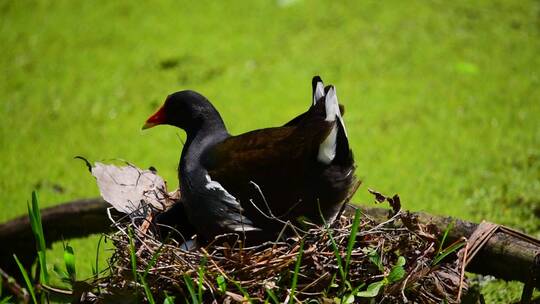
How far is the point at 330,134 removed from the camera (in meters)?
1.42

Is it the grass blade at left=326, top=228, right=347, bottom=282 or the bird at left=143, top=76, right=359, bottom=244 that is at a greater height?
the bird at left=143, top=76, right=359, bottom=244

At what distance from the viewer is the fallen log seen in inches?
58.6

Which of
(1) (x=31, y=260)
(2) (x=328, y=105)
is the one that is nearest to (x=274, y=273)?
(2) (x=328, y=105)

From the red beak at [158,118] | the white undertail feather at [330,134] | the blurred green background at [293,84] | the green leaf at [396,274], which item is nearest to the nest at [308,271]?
the green leaf at [396,274]

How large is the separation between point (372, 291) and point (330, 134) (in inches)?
12.1

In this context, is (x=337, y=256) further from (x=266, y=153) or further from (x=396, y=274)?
(x=266, y=153)

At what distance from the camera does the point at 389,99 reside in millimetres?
3184

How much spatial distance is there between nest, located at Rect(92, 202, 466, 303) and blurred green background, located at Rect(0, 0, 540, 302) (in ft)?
3.06

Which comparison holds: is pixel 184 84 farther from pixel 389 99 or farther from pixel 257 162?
pixel 257 162

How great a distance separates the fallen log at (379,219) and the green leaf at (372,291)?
0.65ft

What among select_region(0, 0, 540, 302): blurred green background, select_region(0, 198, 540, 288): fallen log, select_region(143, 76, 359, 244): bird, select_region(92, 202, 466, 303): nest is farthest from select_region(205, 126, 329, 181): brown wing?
select_region(0, 0, 540, 302): blurred green background

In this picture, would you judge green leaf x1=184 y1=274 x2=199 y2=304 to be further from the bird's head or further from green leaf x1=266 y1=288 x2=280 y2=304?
the bird's head

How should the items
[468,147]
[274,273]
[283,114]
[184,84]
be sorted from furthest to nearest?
[184,84] < [283,114] < [468,147] < [274,273]

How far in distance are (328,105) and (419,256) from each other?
34 centimetres
